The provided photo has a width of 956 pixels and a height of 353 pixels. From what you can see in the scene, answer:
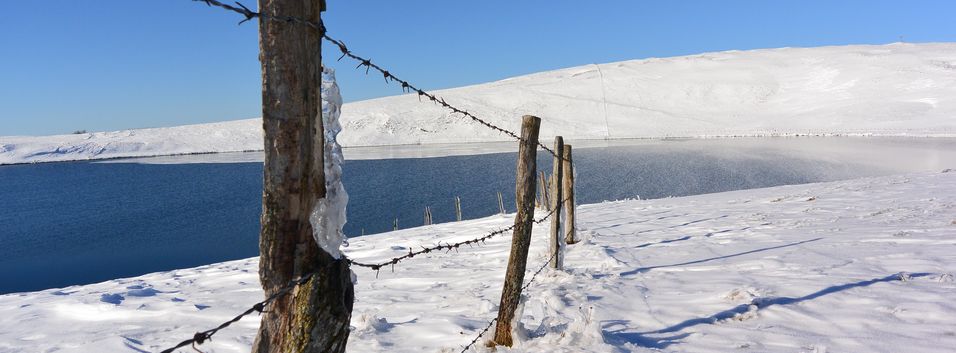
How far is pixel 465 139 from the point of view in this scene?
6669 centimetres

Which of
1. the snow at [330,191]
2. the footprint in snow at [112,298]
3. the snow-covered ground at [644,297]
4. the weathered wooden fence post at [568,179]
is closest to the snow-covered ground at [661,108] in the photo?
the snow-covered ground at [644,297]

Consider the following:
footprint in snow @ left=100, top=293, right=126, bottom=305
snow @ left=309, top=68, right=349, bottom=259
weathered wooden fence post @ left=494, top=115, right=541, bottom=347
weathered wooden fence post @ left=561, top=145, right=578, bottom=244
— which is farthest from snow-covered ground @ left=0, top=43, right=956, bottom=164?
snow @ left=309, top=68, right=349, bottom=259

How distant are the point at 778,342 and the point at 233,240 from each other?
1842 centimetres

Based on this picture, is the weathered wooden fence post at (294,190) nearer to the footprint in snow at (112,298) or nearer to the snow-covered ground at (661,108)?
the footprint in snow at (112,298)

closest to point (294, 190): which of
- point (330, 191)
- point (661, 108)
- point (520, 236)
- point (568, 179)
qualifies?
point (330, 191)

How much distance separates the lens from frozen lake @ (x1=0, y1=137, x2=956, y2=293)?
715 inches

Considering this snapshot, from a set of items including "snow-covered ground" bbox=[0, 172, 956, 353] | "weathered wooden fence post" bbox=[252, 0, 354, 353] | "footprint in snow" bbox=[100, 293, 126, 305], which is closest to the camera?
"weathered wooden fence post" bbox=[252, 0, 354, 353]

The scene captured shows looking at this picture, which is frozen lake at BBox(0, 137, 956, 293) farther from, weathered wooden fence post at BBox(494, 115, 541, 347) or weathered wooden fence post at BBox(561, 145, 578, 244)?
weathered wooden fence post at BBox(494, 115, 541, 347)

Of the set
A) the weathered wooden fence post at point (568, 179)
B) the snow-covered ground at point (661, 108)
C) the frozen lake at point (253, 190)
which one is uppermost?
the snow-covered ground at point (661, 108)

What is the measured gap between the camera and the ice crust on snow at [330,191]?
2274 millimetres

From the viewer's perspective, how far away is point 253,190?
3206 cm

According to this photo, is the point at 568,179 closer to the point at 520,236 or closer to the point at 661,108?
the point at 520,236

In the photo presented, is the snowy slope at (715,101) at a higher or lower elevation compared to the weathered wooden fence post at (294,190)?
higher

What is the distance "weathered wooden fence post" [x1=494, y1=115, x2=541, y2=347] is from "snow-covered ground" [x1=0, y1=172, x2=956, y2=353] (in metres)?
0.18
